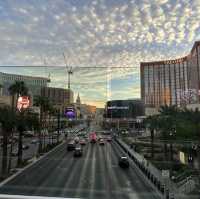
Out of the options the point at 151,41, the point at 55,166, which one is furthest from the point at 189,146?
the point at 151,41

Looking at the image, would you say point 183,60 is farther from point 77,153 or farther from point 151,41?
point 151,41

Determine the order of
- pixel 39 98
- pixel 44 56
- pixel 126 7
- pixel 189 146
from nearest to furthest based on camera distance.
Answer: pixel 126 7
pixel 44 56
pixel 189 146
pixel 39 98

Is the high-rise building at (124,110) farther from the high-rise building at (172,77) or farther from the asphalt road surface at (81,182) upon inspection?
the asphalt road surface at (81,182)

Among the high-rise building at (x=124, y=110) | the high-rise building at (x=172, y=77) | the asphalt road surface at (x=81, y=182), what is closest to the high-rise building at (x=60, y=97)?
the high-rise building at (x=124, y=110)

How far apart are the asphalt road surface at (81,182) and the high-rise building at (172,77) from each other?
7372cm

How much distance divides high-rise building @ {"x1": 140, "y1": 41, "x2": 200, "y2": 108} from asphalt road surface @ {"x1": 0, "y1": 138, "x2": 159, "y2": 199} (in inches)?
2902

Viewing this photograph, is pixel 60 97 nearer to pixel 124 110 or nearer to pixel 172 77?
pixel 124 110

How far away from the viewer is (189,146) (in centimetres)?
4247

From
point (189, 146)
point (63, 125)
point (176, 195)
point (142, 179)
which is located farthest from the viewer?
point (63, 125)

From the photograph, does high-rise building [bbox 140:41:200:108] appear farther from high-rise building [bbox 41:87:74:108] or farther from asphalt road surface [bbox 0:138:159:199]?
asphalt road surface [bbox 0:138:159:199]

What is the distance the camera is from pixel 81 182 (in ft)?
83.7

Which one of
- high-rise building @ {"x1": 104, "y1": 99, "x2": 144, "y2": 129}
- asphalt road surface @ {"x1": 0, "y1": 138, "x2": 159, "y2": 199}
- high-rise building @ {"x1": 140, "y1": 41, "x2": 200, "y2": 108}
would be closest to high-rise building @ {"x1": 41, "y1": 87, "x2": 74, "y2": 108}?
high-rise building @ {"x1": 104, "y1": 99, "x2": 144, "y2": 129}

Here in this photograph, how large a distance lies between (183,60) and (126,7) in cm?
10248

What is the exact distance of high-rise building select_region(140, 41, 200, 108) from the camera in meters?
106
